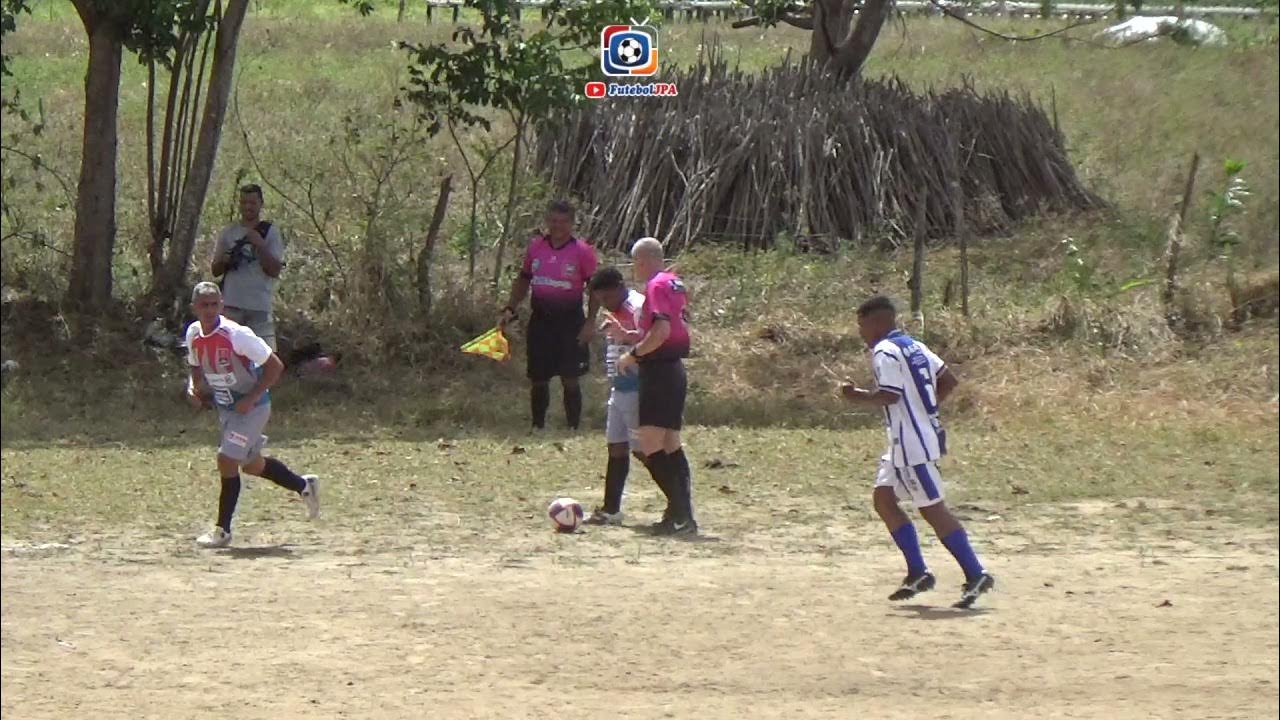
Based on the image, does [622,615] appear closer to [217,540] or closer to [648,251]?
[648,251]

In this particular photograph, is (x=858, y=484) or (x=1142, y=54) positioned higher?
(x=1142, y=54)

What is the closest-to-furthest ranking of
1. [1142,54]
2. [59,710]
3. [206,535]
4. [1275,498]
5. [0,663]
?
[59,710], [0,663], [206,535], [1275,498], [1142,54]

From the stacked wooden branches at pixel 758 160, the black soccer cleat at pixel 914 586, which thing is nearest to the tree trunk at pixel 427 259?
the stacked wooden branches at pixel 758 160

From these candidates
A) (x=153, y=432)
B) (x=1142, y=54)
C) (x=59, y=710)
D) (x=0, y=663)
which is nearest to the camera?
(x=59, y=710)

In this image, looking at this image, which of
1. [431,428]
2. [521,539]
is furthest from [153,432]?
[521,539]

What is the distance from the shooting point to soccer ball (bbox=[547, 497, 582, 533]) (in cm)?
1001

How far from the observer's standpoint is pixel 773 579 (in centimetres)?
889

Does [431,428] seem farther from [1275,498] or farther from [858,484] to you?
[1275,498]

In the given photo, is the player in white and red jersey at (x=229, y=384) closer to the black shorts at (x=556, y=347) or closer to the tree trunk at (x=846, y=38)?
the black shorts at (x=556, y=347)

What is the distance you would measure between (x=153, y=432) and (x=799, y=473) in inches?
202

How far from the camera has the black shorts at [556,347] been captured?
12.9m

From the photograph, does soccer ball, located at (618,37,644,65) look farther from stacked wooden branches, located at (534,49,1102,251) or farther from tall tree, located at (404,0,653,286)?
tall tree, located at (404,0,653,286)

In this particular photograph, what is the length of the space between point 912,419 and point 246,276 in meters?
6.98

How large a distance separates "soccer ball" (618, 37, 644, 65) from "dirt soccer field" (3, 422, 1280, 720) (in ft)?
24.8
